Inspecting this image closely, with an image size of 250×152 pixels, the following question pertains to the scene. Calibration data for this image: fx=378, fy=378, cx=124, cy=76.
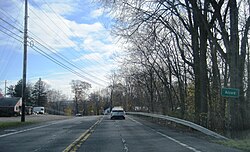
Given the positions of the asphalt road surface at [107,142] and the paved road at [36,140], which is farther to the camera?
the paved road at [36,140]

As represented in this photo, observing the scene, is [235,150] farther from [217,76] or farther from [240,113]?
[217,76]

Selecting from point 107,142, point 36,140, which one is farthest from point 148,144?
point 36,140

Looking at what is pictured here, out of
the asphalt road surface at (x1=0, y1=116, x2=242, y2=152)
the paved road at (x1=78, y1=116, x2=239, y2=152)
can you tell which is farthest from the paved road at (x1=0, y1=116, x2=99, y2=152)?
the paved road at (x1=78, y1=116, x2=239, y2=152)

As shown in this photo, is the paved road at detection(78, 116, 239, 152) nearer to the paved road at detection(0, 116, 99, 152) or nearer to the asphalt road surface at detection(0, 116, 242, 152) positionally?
the asphalt road surface at detection(0, 116, 242, 152)

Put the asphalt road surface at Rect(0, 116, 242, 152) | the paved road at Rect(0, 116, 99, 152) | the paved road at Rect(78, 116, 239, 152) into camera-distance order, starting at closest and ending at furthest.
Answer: the paved road at Rect(78, 116, 239, 152), the asphalt road surface at Rect(0, 116, 242, 152), the paved road at Rect(0, 116, 99, 152)

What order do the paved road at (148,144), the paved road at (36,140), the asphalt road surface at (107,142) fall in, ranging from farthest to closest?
the paved road at (36,140) < the asphalt road surface at (107,142) < the paved road at (148,144)

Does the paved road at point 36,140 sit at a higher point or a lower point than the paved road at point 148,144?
higher

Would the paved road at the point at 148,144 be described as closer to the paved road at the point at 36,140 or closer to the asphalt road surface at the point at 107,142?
the asphalt road surface at the point at 107,142

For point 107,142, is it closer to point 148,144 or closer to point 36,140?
point 148,144

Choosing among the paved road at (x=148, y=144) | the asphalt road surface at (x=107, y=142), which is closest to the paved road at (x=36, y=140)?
the asphalt road surface at (x=107, y=142)

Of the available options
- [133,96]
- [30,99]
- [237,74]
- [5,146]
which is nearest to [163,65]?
[237,74]

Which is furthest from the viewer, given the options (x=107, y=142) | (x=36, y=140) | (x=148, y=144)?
(x=36, y=140)

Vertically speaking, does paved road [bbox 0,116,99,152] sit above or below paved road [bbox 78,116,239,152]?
above

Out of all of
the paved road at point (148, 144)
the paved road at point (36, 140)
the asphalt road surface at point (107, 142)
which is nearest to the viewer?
the paved road at point (148, 144)
